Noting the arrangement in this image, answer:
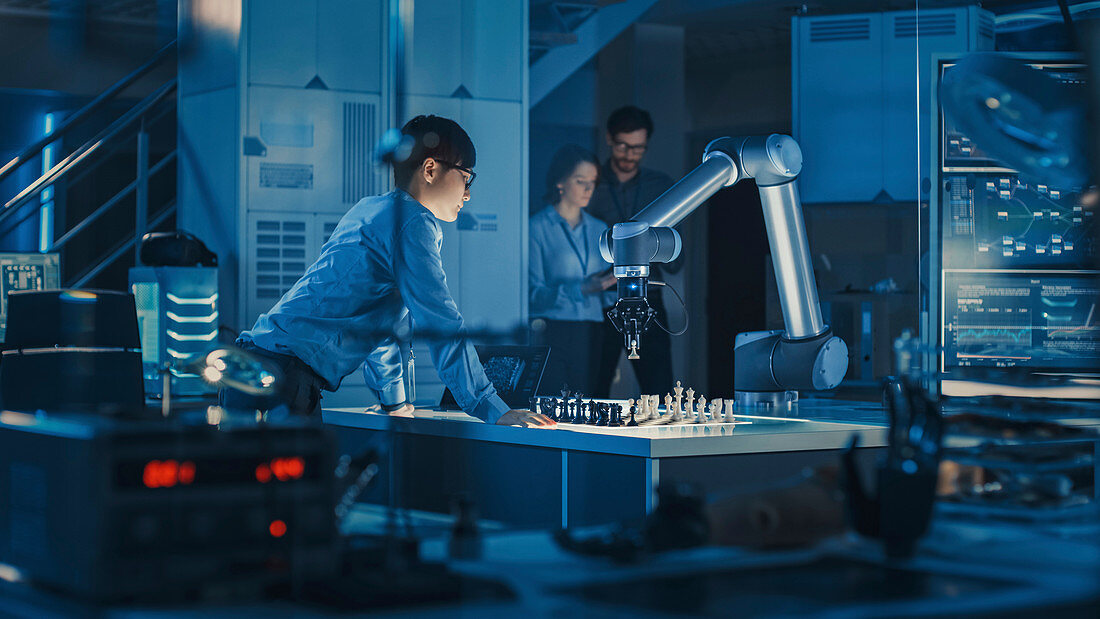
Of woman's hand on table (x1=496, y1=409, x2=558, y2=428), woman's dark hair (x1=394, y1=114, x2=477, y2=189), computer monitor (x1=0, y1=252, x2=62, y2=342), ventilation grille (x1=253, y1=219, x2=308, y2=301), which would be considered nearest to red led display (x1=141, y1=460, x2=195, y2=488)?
woman's hand on table (x1=496, y1=409, x2=558, y2=428)

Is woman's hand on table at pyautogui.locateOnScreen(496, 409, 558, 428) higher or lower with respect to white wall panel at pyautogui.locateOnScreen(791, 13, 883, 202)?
lower

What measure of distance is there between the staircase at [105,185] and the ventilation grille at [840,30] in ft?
11.1

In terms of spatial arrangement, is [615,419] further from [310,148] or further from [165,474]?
[310,148]

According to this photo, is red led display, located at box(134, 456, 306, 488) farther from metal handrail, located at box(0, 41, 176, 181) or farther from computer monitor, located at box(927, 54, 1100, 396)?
metal handrail, located at box(0, 41, 176, 181)

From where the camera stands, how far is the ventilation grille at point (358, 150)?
15.3 ft

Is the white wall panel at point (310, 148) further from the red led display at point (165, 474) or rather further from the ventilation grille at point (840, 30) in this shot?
the red led display at point (165, 474)

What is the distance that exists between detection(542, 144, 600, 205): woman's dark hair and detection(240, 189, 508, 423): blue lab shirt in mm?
1636

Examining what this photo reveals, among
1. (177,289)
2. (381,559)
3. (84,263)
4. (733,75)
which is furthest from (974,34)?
(84,263)

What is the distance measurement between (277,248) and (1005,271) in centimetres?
278

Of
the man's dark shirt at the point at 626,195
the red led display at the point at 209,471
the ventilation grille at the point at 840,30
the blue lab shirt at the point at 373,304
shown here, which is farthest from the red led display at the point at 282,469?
the man's dark shirt at the point at 626,195

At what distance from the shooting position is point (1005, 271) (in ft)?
10.5

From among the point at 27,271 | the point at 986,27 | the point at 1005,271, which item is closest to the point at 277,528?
the point at 1005,271

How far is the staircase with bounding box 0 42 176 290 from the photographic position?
5.92 meters

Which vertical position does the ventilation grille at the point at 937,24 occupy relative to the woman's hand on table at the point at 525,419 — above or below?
above
